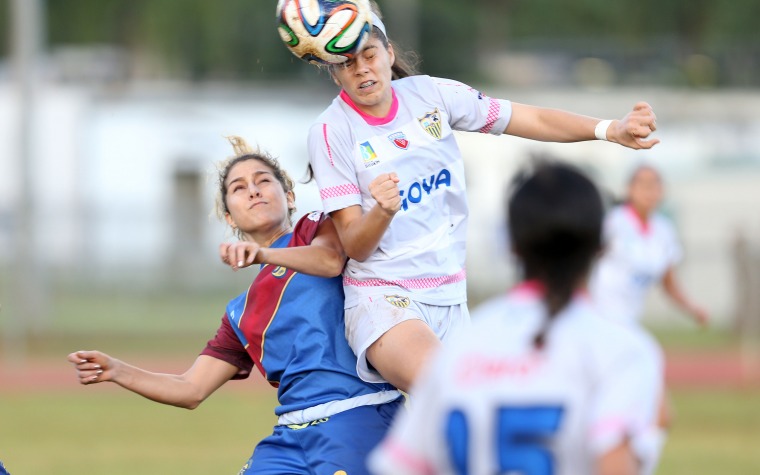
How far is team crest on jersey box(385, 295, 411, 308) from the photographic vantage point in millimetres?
4777

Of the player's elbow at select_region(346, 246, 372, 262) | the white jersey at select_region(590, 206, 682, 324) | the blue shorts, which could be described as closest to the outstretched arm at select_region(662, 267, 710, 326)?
the white jersey at select_region(590, 206, 682, 324)

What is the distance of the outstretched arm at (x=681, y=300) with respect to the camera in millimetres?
10289

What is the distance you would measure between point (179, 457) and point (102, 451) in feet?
2.53

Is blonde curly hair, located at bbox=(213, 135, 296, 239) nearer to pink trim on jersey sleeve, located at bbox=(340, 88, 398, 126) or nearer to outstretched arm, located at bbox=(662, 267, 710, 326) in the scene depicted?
pink trim on jersey sleeve, located at bbox=(340, 88, 398, 126)

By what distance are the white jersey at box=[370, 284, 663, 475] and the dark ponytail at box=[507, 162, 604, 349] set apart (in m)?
0.06

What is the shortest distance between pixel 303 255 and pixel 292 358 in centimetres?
42

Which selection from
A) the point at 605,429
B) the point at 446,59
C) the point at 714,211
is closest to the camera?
the point at 605,429

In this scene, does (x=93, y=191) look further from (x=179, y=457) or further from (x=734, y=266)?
(x=179, y=457)

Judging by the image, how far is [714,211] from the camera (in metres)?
23.4

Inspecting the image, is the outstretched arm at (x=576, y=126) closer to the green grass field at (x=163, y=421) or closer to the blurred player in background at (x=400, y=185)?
the blurred player in background at (x=400, y=185)

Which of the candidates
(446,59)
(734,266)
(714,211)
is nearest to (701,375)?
(734,266)

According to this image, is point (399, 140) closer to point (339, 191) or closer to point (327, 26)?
point (339, 191)

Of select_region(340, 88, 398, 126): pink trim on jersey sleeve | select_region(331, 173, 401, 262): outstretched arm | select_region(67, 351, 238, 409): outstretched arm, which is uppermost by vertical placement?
select_region(340, 88, 398, 126): pink trim on jersey sleeve

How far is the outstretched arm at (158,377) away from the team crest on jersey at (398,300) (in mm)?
754
